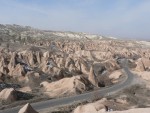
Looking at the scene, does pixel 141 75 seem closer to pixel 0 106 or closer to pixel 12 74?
pixel 12 74

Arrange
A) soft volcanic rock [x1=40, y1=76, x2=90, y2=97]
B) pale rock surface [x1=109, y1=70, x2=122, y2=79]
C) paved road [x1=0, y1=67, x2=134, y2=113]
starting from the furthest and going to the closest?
1. pale rock surface [x1=109, y1=70, x2=122, y2=79]
2. soft volcanic rock [x1=40, y1=76, x2=90, y2=97]
3. paved road [x1=0, y1=67, x2=134, y2=113]

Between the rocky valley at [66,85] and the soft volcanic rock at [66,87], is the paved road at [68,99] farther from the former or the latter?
the soft volcanic rock at [66,87]

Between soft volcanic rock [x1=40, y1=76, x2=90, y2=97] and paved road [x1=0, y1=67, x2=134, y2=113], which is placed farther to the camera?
soft volcanic rock [x1=40, y1=76, x2=90, y2=97]

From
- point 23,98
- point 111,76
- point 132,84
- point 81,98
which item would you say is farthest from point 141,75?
point 23,98

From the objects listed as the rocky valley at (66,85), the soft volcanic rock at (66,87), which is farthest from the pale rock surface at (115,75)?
the soft volcanic rock at (66,87)

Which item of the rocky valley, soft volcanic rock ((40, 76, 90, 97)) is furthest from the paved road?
soft volcanic rock ((40, 76, 90, 97))

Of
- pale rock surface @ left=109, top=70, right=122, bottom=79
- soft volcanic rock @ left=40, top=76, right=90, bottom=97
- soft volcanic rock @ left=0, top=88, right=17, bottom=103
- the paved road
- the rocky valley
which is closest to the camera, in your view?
the rocky valley

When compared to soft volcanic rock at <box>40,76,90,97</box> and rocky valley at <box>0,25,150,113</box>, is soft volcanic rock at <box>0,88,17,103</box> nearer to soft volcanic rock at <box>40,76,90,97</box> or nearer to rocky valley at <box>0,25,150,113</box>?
rocky valley at <box>0,25,150,113</box>

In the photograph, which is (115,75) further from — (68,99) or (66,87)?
(68,99)

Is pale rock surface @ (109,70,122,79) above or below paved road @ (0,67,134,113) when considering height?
below

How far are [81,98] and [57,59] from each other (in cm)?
6481

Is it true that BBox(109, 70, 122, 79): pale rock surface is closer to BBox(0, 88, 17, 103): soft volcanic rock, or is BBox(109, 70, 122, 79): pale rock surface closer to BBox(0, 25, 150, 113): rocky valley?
BBox(0, 25, 150, 113): rocky valley

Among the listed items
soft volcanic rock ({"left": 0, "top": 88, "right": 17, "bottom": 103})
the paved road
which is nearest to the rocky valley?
soft volcanic rock ({"left": 0, "top": 88, "right": 17, "bottom": 103})

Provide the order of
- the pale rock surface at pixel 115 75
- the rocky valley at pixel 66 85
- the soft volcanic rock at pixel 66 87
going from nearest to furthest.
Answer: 1. the rocky valley at pixel 66 85
2. the soft volcanic rock at pixel 66 87
3. the pale rock surface at pixel 115 75
